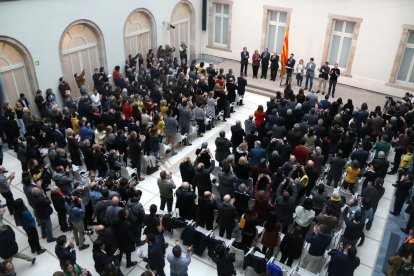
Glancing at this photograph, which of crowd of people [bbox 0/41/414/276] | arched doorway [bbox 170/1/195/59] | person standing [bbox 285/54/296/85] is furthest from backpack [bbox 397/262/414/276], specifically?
arched doorway [bbox 170/1/195/59]

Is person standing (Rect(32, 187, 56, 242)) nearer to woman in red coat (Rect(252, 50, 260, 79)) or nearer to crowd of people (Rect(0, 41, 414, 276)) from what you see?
crowd of people (Rect(0, 41, 414, 276))

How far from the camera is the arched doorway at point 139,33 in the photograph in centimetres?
1629

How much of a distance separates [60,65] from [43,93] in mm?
1237

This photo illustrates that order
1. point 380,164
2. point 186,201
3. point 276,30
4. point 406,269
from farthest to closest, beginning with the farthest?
point 276,30
point 380,164
point 186,201
point 406,269

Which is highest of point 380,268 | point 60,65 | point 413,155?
point 60,65

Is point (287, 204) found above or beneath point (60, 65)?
beneath

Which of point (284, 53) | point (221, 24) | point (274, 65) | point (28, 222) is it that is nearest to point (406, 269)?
point (28, 222)

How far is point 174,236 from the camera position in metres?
8.34

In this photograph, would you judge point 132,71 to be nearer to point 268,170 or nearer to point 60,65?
point 60,65

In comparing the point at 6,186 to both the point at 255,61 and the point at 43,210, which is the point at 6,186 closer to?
the point at 43,210

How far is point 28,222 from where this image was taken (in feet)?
23.9

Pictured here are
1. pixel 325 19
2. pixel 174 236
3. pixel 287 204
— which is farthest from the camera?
pixel 325 19

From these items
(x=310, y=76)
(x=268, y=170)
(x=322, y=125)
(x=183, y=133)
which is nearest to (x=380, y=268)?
(x=268, y=170)

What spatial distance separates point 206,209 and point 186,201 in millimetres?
481
